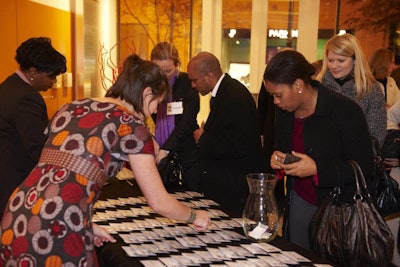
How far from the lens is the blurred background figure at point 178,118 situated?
2.62 metres

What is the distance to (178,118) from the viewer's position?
2.90 m

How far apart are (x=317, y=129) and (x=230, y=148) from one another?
0.75m

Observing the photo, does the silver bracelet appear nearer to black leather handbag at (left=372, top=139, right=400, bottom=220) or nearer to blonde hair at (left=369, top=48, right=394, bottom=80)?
black leather handbag at (left=372, top=139, right=400, bottom=220)

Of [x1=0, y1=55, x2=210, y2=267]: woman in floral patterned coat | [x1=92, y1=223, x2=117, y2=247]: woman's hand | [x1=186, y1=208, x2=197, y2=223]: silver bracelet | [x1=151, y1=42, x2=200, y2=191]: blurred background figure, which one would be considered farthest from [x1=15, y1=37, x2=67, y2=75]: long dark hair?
[x1=186, y1=208, x2=197, y2=223]: silver bracelet

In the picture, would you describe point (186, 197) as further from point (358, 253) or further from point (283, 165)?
point (358, 253)

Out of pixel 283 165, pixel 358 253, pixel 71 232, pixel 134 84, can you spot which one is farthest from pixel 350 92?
pixel 71 232

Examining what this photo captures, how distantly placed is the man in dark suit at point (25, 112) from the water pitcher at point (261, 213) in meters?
1.01

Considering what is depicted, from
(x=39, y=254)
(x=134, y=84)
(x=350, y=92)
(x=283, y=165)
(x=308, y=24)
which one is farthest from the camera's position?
(x=308, y=24)

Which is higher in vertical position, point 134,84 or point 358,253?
point 134,84

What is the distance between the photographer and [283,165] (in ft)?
5.78

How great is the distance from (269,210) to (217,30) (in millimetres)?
6360

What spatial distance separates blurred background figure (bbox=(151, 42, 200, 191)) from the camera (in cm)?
262

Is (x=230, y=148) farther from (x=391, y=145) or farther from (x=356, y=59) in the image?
(x=391, y=145)

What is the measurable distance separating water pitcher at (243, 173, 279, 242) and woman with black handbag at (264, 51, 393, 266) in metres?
0.22
